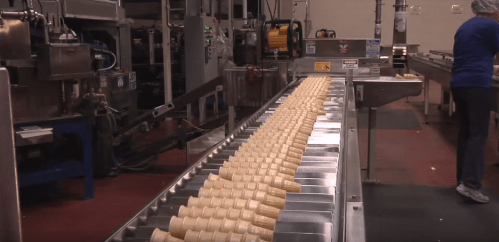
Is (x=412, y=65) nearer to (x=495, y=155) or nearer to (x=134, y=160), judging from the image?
(x=495, y=155)

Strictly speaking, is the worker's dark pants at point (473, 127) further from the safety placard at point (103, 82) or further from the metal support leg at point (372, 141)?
the safety placard at point (103, 82)

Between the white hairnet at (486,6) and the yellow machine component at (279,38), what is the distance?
4.03 ft

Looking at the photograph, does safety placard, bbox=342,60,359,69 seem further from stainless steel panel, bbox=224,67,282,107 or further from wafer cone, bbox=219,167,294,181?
wafer cone, bbox=219,167,294,181

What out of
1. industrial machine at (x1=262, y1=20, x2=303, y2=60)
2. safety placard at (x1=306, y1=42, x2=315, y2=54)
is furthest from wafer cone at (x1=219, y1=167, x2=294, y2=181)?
safety placard at (x1=306, y1=42, x2=315, y2=54)

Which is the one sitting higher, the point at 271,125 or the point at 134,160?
the point at 271,125

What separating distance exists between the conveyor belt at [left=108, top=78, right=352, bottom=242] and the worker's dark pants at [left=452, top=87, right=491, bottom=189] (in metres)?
1.55

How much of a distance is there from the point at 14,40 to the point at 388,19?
10782mm

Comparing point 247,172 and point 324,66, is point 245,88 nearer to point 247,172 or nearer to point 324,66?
point 324,66

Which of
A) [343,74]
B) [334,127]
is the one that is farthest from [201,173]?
[343,74]

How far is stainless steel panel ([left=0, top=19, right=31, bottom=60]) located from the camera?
315cm

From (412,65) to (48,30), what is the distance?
219 inches

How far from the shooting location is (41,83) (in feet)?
10.9

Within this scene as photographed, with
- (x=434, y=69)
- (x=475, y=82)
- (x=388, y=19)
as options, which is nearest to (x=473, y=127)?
(x=475, y=82)

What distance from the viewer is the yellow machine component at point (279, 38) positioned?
3469mm
